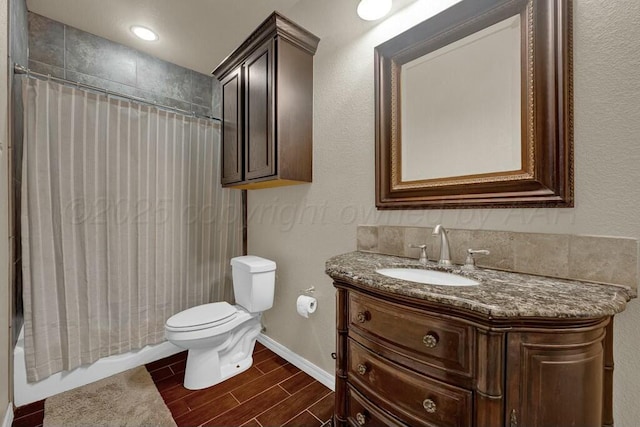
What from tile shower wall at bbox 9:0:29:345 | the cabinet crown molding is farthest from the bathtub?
the cabinet crown molding

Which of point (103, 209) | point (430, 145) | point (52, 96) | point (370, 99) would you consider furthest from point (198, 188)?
point (430, 145)

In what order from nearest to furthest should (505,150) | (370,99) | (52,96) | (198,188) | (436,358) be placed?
(436,358) < (505,150) < (370,99) < (52,96) < (198,188)

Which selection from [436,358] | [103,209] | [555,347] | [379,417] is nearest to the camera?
[555,347]

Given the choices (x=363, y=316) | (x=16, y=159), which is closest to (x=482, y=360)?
(x=363, y=316)

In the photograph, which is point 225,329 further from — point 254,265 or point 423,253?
point 423,253

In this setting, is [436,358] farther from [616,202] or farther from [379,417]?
[616,202]

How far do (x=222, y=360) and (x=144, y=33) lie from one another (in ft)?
8.75

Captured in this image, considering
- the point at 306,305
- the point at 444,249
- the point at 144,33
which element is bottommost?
the point at 306,305

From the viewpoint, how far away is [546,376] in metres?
0.66

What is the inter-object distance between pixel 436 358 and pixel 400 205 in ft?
2.47

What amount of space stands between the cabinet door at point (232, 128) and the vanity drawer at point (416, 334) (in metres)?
1.42

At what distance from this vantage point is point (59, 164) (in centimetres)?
169

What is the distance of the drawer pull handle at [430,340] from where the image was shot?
2.49 ft

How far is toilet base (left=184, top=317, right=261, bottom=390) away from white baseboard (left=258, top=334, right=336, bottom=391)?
0.21m
